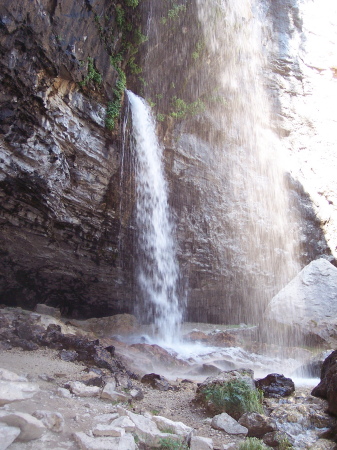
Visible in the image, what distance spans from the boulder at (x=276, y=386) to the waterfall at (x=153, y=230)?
657 centimetres

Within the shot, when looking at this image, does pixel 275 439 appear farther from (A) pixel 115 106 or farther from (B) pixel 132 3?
Result: (B) pixel 132 3

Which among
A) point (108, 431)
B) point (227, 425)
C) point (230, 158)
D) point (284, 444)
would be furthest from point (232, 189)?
point (108, 431)

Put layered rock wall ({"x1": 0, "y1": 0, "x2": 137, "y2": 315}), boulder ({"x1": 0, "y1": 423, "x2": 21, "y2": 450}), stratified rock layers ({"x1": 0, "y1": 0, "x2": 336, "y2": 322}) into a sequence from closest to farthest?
boulder ({"x1": 0, "y1": 423, "x2": 21, "y2": 450}) < layered rock wall ({"x1": 0, "y1": 0, "x2": 137, "y2": 315}) < stratified rock layers ({"x1": 0, "y1": 0, "x2": 336, "y2": 322})

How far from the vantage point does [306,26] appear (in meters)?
21.8

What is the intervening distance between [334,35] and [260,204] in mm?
14015

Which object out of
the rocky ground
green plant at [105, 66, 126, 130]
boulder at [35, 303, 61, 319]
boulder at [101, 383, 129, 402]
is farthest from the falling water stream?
boulder at [101, 383, 129, 402]

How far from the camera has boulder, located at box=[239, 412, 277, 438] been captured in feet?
14.8

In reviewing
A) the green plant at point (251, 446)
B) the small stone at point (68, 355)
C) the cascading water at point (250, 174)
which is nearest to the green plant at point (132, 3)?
the cascading water at point (250, 174)

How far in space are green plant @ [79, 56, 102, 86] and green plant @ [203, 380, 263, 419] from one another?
8.41 metres

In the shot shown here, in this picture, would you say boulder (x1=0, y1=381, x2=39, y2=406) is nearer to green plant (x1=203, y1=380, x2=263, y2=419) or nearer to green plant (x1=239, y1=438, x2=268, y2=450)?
green plant (x1=239, y1=438, x2=268, y2=450)

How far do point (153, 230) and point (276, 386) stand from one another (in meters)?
7.30

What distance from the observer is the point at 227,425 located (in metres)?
4.66

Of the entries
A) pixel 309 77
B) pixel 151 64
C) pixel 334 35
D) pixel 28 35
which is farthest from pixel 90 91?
pixel 334 35

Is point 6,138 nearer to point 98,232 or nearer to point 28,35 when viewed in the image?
point 28,35
